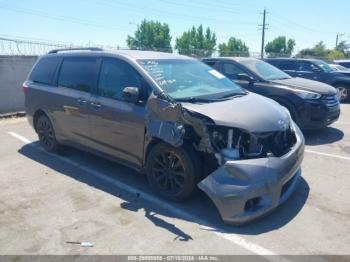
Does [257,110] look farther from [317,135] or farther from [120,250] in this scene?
[317,135]

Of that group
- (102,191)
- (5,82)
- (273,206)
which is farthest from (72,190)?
(5,82)

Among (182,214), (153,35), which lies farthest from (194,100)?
(153,35)

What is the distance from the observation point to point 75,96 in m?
5.23

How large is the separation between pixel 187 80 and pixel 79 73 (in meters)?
1.80

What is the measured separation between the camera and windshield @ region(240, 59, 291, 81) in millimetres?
7727

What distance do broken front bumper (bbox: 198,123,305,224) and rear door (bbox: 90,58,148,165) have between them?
3.98ft

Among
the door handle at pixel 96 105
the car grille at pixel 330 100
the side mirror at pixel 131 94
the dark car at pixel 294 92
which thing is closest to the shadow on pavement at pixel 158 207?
the door handle at pixel 96 105

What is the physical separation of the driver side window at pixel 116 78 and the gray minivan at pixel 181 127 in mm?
14

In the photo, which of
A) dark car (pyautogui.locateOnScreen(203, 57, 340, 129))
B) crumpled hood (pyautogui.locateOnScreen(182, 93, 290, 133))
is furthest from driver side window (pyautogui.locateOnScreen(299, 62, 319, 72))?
crumpled hood (pyautogui.locateOnScreen(182, 93, 290, 133))

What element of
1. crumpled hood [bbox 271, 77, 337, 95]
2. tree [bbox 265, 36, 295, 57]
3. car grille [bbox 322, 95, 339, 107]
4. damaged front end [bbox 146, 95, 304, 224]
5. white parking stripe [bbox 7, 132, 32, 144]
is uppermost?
tree [bbox 265, 36, 295, 57]

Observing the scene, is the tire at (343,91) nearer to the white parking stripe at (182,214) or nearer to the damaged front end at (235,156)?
the damaged front end at (235,156)

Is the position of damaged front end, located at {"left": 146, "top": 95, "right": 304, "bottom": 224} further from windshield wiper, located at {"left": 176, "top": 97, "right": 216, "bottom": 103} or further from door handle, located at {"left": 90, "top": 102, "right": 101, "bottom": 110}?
door handle, located at {"left": 90, "top": 102, "right": 101, "bottom": 110}

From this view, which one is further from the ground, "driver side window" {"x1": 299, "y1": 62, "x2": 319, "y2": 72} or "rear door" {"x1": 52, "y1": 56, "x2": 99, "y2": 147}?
"driver side window" {"x1": 299, "y1": 62, "x2": 319, "y2": 72}

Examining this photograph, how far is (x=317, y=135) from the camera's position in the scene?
731cm
